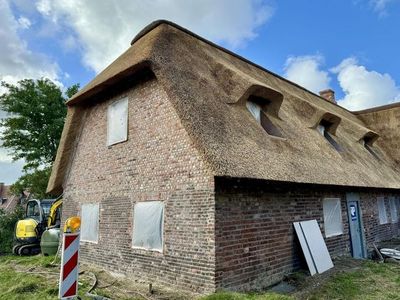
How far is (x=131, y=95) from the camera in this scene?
9117mm

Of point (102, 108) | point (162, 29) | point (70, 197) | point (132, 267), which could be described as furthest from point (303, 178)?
point (70, 197)

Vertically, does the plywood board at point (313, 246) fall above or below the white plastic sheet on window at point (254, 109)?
below

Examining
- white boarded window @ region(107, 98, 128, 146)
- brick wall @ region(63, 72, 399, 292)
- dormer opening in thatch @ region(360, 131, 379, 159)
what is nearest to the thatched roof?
brick wall @ region(63, 72, 399, 292)

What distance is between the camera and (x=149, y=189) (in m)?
7.77

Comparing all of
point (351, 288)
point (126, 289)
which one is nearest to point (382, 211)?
point (351, 288)

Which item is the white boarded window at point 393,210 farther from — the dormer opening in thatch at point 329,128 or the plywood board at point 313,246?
the plywood board at point 313,246

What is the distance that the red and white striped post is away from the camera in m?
3.81

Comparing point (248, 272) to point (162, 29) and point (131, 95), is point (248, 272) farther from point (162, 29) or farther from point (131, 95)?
point (162, 29)

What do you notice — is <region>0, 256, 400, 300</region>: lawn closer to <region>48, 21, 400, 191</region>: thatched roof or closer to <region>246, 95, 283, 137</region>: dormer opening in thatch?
<region>48, 21, 400, 191</region>: thatched roof

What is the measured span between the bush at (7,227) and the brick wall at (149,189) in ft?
26.9

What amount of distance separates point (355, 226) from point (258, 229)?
5830 millimetres

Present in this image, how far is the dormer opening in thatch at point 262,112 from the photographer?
8.91m

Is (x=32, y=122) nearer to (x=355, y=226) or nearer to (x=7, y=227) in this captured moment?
(x=7, y=227)

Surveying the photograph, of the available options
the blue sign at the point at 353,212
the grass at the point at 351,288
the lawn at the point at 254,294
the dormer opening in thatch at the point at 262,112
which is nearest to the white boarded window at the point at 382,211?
the blue sign at the point at 353,212
